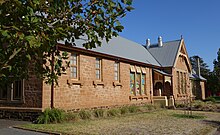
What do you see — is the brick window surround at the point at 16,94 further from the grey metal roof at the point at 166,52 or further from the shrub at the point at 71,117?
the grey metal roof at the point at 166,52

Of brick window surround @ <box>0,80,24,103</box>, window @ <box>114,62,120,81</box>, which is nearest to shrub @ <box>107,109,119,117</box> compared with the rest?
window @ <box>114,62,120,81</box>

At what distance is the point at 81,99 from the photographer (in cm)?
1617

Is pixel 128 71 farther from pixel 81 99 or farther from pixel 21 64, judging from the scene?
pixel 21 64

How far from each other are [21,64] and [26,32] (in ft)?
3.40


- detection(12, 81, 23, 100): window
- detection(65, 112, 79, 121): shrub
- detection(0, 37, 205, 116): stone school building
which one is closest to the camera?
detection(65, 112, 79, 121): shrub

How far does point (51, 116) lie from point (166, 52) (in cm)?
2182

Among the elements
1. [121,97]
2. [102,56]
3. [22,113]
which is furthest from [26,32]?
[121,97]

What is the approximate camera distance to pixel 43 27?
3.25 meters

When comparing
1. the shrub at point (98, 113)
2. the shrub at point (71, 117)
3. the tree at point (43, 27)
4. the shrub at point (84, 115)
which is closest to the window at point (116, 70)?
the shrub at point (98, 113)

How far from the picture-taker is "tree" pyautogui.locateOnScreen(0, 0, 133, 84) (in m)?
3.01

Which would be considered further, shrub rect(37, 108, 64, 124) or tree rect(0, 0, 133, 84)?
shrub rect(37, 108, 64, 124)

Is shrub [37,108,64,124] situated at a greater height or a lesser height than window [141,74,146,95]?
lesser

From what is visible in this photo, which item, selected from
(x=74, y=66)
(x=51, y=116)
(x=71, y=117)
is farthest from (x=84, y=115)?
(x=74, y=66)

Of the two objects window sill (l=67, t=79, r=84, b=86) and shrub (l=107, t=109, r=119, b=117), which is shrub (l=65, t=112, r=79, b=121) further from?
shrub (l=107, t=109, r=119, b=117)
